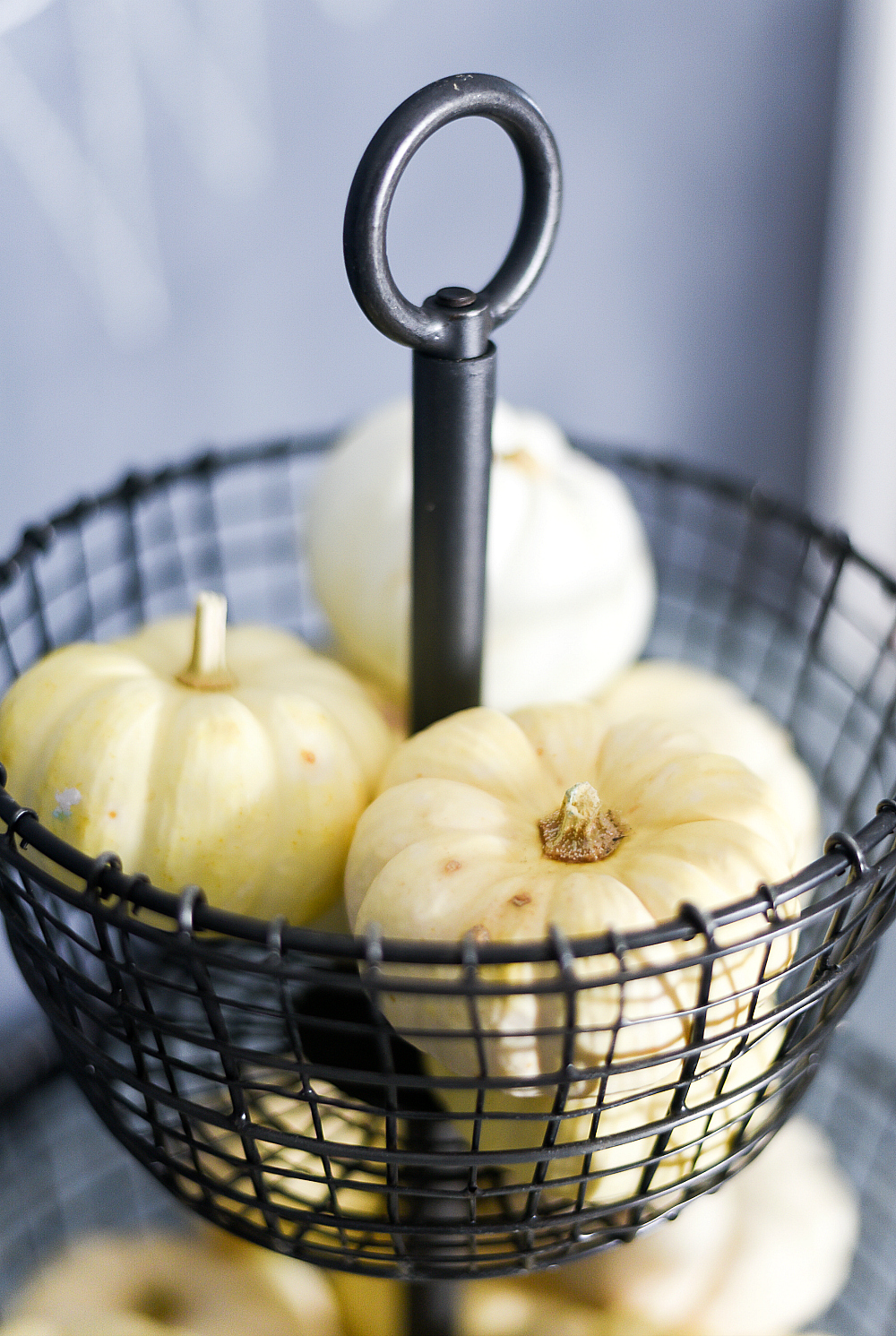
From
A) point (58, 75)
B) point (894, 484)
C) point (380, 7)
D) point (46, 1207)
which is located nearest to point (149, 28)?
point (58, 75)

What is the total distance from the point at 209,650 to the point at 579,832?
0.59 feet

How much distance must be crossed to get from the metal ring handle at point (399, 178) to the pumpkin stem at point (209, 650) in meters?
0.14

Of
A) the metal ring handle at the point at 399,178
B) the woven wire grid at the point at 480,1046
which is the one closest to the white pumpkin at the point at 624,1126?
the woven wire grid at the point at 480,1046

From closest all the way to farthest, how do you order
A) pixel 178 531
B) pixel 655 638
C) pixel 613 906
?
pixel 613 906
pixel 178 531
pixel 655 638

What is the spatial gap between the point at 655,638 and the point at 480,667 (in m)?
0.63

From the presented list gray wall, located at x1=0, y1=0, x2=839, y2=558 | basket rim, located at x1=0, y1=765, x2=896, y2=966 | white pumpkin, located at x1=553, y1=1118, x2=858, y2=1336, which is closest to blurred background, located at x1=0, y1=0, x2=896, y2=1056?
gray wall, located at x1=0, y1=0, x2=839, y2=558

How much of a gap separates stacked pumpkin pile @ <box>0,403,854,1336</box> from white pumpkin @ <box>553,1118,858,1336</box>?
228mm

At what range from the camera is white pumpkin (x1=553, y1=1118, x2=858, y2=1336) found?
0.58 meters

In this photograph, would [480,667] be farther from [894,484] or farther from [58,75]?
[894,484]

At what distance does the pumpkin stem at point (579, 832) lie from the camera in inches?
14.5

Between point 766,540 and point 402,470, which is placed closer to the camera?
point 402,470

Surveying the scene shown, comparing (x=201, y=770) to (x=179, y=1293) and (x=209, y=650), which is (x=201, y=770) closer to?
(x=209, y=650)

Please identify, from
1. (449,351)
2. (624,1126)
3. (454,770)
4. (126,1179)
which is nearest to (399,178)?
(449,351)

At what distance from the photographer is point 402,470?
564 mm
